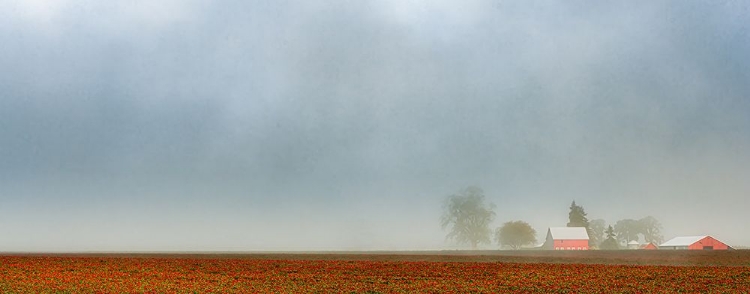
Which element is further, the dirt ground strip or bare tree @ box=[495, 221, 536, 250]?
bare tree @ box=[495, 221, 536, 250]

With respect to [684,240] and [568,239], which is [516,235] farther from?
[684,240]

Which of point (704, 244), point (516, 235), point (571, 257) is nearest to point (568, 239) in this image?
point (516, 235)

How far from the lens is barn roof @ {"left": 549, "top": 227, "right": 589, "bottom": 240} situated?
133375 millimetres

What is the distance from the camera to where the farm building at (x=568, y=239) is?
5202 inches

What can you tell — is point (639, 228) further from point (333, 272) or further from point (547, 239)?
point (333, 272)

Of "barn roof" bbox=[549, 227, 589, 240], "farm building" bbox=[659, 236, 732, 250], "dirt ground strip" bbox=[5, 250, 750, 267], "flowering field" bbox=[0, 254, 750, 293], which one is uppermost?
"barn roof" bbox=[549, 227, 589, 240]

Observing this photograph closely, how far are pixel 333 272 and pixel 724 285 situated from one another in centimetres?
2731

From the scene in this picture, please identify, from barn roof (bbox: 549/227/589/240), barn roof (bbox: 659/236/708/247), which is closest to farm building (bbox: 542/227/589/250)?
barn roof (bbox: 549/227/589/240)

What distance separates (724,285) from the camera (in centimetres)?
3438

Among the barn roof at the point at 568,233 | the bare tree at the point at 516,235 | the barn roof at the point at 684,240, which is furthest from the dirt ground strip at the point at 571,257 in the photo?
the bare tree at the point at 516,235

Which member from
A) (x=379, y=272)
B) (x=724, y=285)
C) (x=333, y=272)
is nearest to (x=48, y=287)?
(x=333, y=272)

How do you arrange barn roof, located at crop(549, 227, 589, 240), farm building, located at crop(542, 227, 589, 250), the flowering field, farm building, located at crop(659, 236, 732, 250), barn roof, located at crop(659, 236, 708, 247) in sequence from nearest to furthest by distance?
the flowering field
farm building, located at crop(659, 236, 732, 250)
barn roof, located at crop(659, 236, 708, 247)
farm building, located at crop(542, 227, 589, 250)
barn roof, located at crop(549, 227, 589, 240)

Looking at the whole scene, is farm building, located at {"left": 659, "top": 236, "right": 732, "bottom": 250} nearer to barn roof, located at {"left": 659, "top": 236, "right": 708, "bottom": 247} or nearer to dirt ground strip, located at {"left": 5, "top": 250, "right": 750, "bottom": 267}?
barn roof, located at {"left": 659, "top": 236, "right": 708, "bottom": 247}

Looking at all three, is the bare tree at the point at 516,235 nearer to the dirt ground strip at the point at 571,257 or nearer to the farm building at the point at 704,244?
the farm building at the point at 704,244
